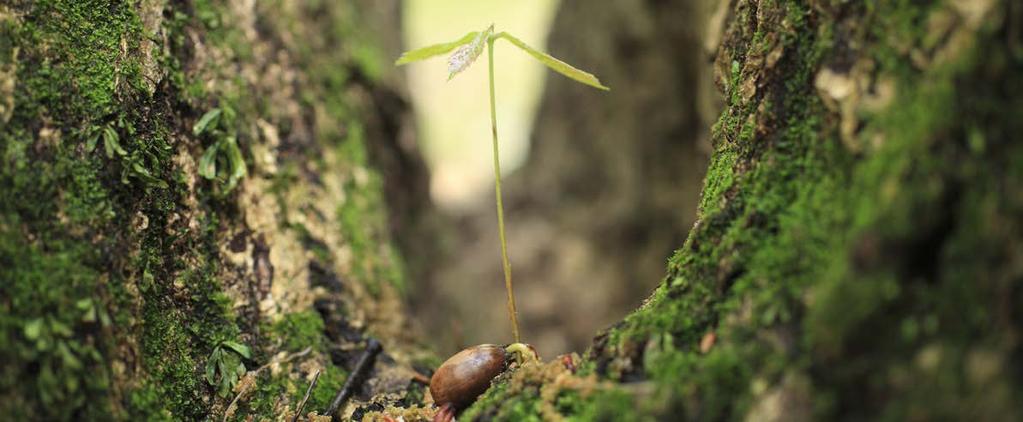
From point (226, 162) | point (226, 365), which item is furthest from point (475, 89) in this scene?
point (226, 365)

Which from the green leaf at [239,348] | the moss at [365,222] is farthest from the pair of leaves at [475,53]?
the moss at [365,222]

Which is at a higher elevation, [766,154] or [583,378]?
[766,154]

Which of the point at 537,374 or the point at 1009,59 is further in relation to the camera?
the point at 537,374

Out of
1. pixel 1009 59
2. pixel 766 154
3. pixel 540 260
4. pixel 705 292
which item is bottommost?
pixel 705 292

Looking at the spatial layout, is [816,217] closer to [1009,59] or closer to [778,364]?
[778,364]

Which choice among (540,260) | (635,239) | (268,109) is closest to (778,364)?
(268,109)

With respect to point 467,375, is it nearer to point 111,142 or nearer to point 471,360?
point 471,360

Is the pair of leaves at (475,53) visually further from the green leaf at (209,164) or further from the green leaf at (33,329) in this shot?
the green leaf at (33,329)
